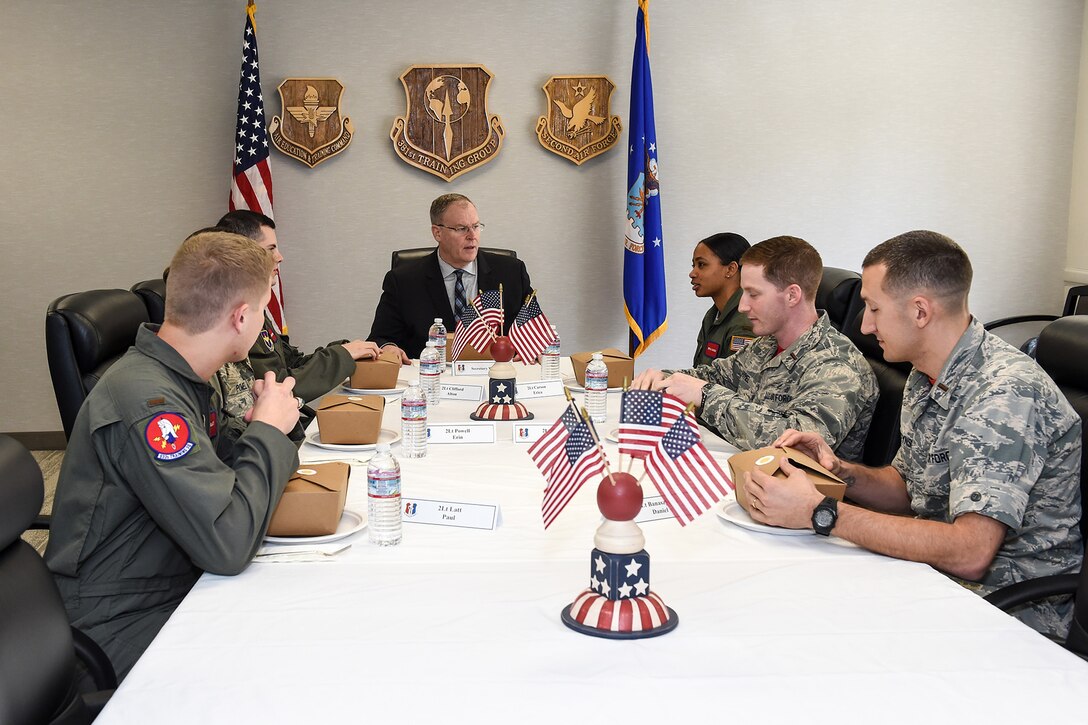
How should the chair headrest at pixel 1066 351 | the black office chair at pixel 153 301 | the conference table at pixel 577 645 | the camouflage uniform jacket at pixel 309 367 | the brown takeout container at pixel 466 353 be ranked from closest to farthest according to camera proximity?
the conference table at pixel 577 645
the chair headrest at pixel 1066 351
the black office chair at pixel 153 301
the camouflage uniform jacket at pixel 309 367
the brown takeout container at pixel 466 353

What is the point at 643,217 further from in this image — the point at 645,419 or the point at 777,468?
the point at 645,419

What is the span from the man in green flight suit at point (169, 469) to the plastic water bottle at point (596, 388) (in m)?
1.11

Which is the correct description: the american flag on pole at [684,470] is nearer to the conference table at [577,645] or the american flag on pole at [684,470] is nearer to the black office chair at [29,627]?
the conference table at [577,645]

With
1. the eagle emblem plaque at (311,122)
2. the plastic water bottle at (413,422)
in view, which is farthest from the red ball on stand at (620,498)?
the eagle emblem plaque at (311,122)

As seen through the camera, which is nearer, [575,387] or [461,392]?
[461,392]

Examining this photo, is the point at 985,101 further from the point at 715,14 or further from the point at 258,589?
the point at 258,589

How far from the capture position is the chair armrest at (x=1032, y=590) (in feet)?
5.59

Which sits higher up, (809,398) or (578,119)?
(578,119)

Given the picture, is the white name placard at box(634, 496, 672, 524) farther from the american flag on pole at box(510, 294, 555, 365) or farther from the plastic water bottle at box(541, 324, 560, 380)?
the plastic water bottle at box(541, 324, 560, 380)

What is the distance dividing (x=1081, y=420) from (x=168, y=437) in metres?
1.72

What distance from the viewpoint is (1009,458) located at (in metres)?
1.75

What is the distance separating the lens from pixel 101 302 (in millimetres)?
2502

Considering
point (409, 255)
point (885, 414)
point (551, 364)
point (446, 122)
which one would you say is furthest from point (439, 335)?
point (446, 122)

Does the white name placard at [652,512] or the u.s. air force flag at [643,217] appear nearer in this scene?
the white name placard at [652,512]
